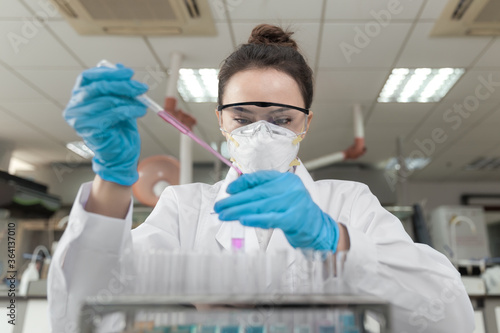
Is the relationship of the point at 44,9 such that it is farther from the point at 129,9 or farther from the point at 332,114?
the point at 332,114

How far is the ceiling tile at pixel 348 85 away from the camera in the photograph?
131 inches

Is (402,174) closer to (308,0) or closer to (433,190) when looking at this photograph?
(308,0)

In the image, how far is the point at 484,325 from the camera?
258 centimetres

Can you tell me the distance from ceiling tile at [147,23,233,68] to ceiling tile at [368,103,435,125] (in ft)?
6.07

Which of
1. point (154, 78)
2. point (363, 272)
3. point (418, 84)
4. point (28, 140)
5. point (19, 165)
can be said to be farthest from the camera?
point (19, 165)

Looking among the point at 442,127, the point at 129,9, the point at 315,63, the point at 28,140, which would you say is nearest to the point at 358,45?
the point at 315,63

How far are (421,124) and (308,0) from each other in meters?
2.60

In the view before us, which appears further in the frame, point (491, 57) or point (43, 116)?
point (43, 116)

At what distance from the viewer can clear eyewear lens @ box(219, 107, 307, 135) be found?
100cm

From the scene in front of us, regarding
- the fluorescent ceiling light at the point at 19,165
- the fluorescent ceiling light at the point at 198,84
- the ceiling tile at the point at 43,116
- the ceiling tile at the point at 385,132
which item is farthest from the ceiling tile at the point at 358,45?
the fluorescent ceiling light at the point at 19,165

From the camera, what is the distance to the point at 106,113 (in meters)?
0.71

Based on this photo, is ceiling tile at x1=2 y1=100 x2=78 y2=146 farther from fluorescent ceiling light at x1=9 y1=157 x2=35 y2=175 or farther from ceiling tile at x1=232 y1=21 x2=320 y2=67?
ceiling tile at x1=232 y1=21 x2=320 y2=67

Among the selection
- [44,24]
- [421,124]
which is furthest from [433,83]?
[44,24]

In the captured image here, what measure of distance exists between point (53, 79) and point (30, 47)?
50 centimetres
